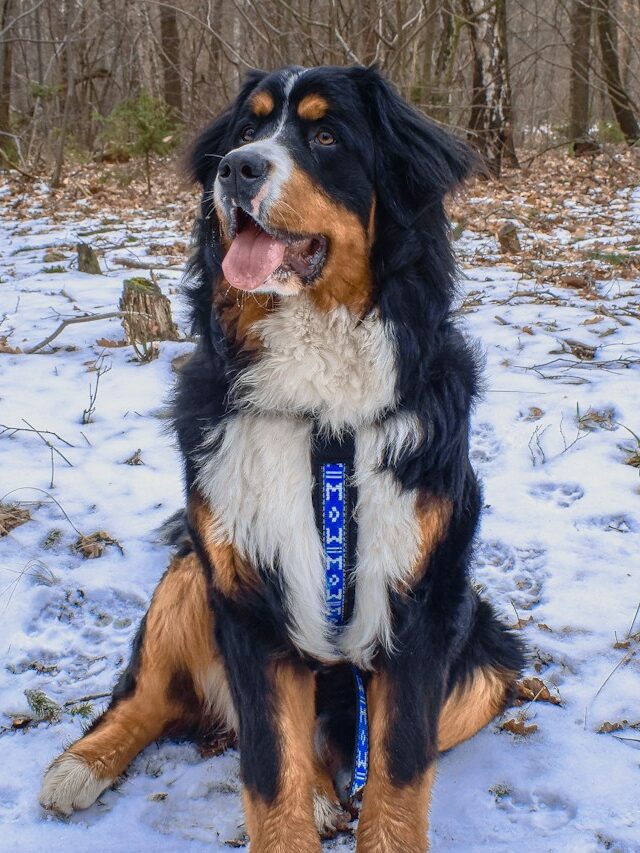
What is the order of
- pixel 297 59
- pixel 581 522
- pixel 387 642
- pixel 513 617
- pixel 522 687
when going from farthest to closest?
pixel 297 59, pixel 581 522, pixel 513 617, pixel 522 687, pixel 387 642

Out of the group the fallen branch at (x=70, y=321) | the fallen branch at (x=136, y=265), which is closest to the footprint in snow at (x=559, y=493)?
the fallen branch at (x=70, y=321)

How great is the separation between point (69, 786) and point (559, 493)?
2529 mm

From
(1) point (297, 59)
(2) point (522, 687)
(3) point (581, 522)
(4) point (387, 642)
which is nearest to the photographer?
(4) point (387, 642)

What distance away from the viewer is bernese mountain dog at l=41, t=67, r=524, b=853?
86.6 inches

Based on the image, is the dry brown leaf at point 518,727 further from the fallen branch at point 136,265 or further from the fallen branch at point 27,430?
the fallen branch at point 136,265

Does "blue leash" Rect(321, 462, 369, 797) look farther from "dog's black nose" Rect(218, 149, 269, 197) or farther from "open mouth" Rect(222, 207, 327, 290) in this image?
"dog's black nose" Rect(218, 149, 269, 197)

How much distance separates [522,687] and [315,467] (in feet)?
3.85

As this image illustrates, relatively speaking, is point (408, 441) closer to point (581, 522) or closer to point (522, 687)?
point (522, 687)

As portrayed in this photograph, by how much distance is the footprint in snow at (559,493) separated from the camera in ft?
12.5

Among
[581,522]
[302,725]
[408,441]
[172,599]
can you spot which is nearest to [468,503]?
[408,441]

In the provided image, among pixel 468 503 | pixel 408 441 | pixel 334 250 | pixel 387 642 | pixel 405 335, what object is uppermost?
pixel 334 250

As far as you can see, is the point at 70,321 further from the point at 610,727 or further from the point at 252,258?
the point at 610,727

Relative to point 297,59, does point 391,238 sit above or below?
below

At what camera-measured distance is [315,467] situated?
7.45 ft
